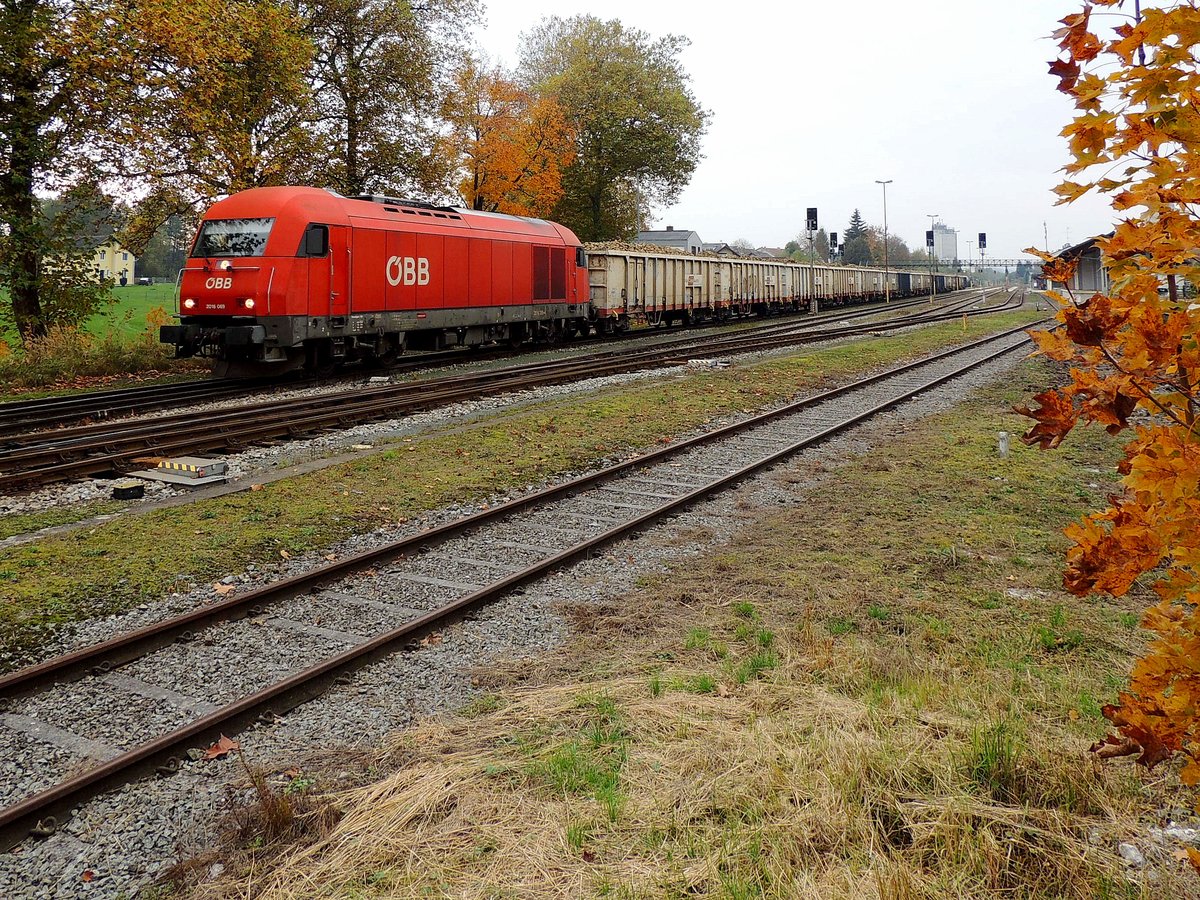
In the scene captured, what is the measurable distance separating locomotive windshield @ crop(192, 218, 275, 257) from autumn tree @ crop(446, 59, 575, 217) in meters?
21.2

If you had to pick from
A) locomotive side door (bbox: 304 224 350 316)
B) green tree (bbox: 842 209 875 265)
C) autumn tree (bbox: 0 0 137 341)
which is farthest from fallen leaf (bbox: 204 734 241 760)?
green tree (bbox: 842 209 875 265)

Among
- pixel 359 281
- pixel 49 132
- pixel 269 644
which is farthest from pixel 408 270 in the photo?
pixel 269 644

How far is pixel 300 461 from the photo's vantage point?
10898 mm

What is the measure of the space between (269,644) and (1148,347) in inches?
210

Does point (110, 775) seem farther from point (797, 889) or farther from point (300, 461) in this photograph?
point (300, 461)

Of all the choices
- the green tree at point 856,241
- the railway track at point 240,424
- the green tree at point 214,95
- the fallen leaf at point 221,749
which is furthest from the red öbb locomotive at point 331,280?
the green tree at point 856,241

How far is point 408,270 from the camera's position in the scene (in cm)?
1877

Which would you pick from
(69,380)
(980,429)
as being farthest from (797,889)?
(69,380)

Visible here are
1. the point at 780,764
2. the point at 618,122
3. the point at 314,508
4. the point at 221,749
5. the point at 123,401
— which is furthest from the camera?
the point at 618,122

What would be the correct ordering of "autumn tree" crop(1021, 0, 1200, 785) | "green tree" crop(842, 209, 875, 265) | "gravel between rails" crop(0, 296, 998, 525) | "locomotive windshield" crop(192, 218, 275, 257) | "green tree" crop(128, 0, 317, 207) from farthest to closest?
"green tree" crop(842, 209, 875, 265) → "green tree" crop(128, 0, 317, 207) → "locomotive windshield" crop(192, 218, 275, 257) → "gravel between rails" crop(0, 296, 998, 525) → "autumn tree" crop(1021, 0, 1200, 785)

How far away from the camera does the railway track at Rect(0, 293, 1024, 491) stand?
1005 centimetres

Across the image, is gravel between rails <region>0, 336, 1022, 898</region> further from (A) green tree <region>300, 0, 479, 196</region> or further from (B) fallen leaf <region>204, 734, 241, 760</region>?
(A) green tree <region>300, 0, 479, 196</region>

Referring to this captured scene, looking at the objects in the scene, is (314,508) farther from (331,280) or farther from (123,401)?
(331,280)

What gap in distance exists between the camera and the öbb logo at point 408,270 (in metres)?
18.4
